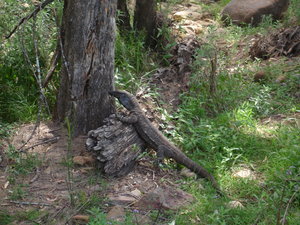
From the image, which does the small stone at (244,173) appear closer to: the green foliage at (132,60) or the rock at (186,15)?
the green foliage at (132,60)

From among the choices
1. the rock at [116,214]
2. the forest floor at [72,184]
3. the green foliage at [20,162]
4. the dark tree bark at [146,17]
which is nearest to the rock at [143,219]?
the forest floor at [72,184]

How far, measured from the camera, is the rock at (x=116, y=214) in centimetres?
392

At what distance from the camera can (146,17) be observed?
8133 millimetres

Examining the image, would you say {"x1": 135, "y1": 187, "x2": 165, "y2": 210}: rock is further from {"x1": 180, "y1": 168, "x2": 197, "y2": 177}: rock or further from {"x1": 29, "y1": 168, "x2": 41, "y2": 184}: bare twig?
{"x1": 29, "y1": 168, "x2": 41, "y2": 184}: bare twig

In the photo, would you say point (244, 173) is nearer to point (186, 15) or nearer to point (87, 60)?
point (87, 60)

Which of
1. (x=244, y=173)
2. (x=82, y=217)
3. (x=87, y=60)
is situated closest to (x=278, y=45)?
(x=244, y=173)

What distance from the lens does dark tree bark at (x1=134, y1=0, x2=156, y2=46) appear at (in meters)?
8.09

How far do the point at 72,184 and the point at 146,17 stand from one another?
4630 millimetres

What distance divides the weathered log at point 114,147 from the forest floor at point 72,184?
0.45ft

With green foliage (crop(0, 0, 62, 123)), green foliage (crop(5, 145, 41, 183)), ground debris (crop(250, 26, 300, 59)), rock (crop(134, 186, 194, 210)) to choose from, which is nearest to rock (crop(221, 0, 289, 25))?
ground debris (crop(250, 26, 300, 59))

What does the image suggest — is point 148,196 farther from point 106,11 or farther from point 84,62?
point 106,11

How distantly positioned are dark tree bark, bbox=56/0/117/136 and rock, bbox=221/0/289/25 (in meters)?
5.45

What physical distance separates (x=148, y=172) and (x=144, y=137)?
1.74 feet

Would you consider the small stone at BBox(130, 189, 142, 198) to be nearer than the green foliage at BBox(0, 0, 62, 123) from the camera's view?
Yes
